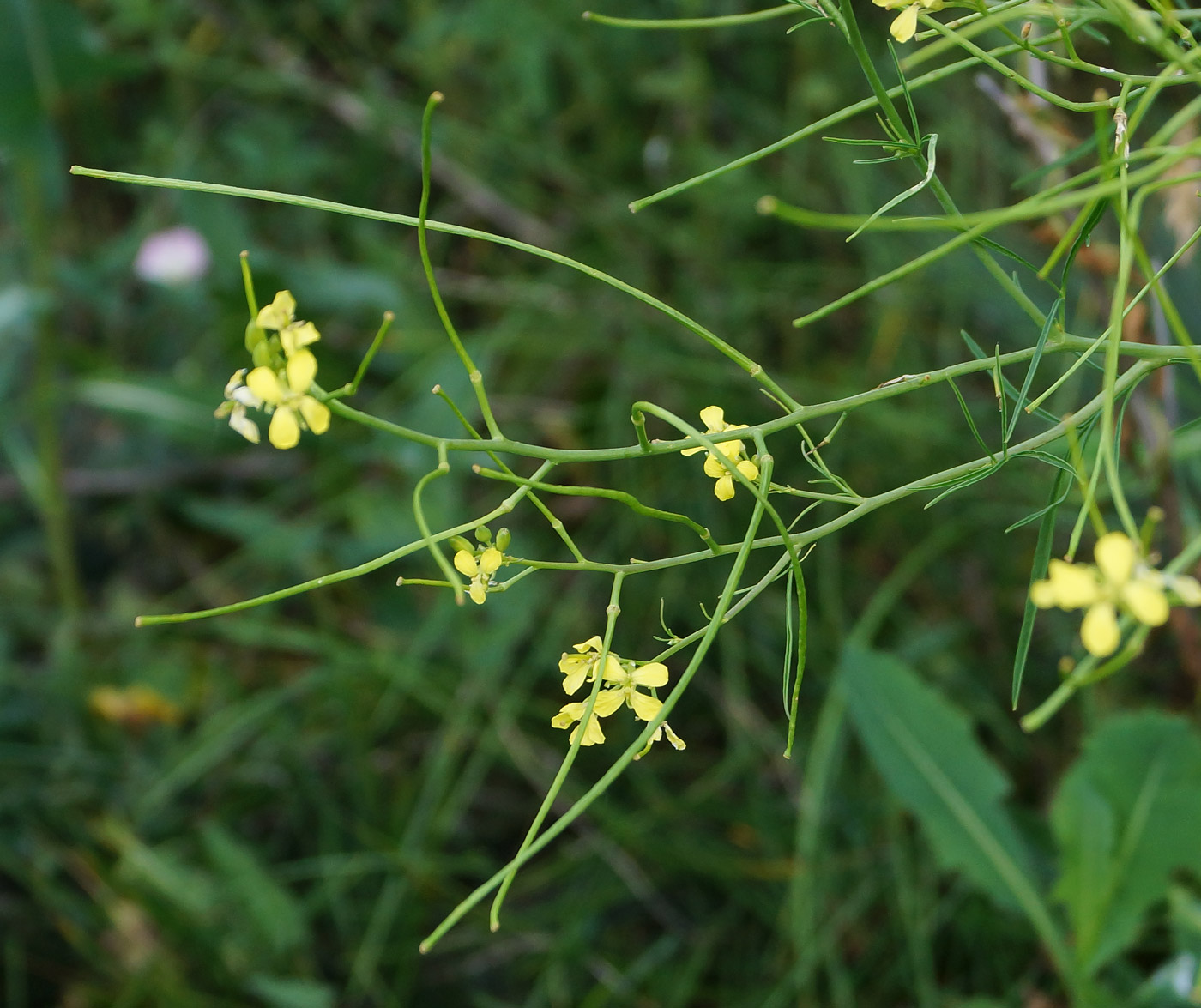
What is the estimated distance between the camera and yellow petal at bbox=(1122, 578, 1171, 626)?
24cm

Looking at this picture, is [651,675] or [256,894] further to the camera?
[256,894]

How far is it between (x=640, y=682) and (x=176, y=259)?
1.11 m

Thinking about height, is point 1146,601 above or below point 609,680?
above

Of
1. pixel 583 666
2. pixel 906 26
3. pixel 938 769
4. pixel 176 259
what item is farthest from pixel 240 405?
pixel 176 259

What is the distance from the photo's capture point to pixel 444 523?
1.11 metres

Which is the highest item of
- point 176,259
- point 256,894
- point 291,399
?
point 291,399

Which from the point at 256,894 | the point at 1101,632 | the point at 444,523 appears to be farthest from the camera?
the point at 444,523

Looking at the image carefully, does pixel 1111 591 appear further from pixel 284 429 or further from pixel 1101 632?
pixel 284 429

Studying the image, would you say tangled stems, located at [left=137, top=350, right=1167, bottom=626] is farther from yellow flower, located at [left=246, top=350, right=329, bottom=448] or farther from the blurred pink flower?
the blurred pink flower

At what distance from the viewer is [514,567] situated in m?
1.02

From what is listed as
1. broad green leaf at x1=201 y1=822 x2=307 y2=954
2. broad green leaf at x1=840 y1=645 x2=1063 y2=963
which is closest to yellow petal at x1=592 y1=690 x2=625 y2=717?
broad green leaf at x1=840 y1=645 x2=1063 y2=963

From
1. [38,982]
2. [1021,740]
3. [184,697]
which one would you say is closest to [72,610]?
[184,697]

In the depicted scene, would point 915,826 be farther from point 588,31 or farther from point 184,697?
point 588,31

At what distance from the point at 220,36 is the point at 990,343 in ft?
3.69
